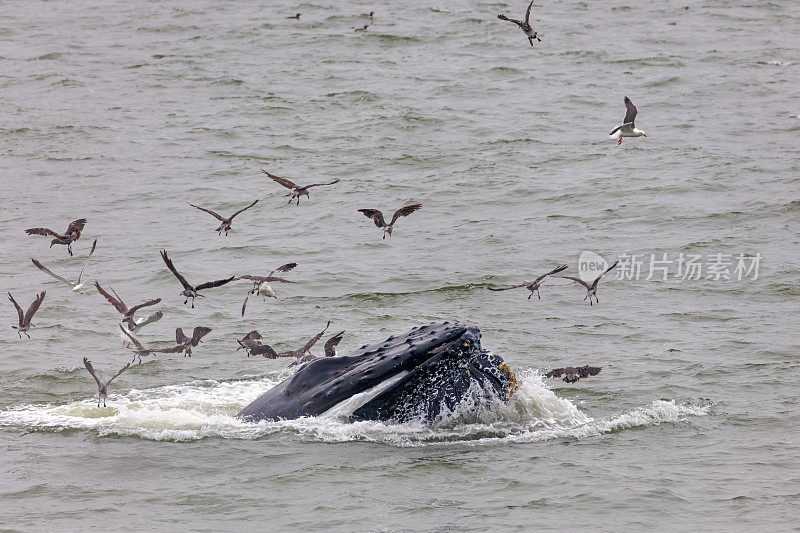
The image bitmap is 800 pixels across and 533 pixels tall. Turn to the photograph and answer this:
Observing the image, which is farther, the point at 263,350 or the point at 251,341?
the point at 251,341

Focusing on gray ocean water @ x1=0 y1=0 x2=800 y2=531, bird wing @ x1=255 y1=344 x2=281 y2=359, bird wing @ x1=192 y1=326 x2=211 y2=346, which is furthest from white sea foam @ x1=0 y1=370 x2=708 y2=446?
bird wing @ x1=192 y1=326 x2=211 y2=346

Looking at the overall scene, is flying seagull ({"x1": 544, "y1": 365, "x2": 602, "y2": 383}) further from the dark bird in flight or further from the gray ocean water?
the dark bird in flight

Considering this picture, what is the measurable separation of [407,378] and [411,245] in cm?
950

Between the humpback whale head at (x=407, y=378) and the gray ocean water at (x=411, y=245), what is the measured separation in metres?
0.24

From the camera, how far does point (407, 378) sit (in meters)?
11.4

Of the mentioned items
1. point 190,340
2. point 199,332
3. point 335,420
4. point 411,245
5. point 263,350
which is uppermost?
point 411,245

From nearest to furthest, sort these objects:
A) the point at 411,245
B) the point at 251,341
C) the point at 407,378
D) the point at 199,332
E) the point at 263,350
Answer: the point at 407,378 → the point at 199,332 → the point at 263,350 → the point at 251,341 → the point at 411,245

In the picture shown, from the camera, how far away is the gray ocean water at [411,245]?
35.2 feet

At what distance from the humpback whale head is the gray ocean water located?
0.24 metres

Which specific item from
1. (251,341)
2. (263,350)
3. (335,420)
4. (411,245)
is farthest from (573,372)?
(411,245)

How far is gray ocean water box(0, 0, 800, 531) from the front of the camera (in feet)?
35.2

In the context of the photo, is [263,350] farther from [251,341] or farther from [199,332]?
[199,332]

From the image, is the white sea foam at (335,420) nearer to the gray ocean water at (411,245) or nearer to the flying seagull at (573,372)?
the gray ocean water at (411,245)

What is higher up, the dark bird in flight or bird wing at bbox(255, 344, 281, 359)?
the dark bird in flight
